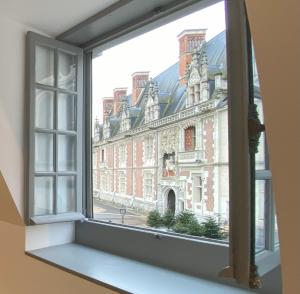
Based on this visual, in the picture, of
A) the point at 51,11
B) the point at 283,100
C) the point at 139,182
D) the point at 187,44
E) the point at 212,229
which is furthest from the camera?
the point at 139,182

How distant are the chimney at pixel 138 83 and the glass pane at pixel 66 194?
61cm

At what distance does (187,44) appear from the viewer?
157 cm

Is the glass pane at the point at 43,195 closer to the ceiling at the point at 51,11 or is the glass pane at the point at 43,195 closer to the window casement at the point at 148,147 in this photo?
the window casement at the point at 148,147

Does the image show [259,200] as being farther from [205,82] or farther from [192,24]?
[192,24]

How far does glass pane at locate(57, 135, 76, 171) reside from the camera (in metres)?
2.01

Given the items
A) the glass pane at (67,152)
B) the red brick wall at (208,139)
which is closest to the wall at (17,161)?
the glass pane at (67,152)

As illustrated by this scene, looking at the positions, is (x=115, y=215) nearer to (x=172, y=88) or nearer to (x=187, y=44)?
(x=172, y=88)

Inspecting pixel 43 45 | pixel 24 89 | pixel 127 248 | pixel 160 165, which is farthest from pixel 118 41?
pixel 127 248

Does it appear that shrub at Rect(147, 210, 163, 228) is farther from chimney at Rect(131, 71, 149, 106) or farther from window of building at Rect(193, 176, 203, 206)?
chimney at Rect(131, 71, 149, 106)

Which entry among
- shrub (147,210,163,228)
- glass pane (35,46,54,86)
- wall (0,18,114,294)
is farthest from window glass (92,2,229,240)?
wall (0,18,114,294)

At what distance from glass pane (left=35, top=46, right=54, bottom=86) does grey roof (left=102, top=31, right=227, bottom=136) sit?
424 mm

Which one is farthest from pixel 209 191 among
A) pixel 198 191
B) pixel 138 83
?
pixel 138 83

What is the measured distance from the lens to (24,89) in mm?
1850

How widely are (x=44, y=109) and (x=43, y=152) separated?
0.25 metres
